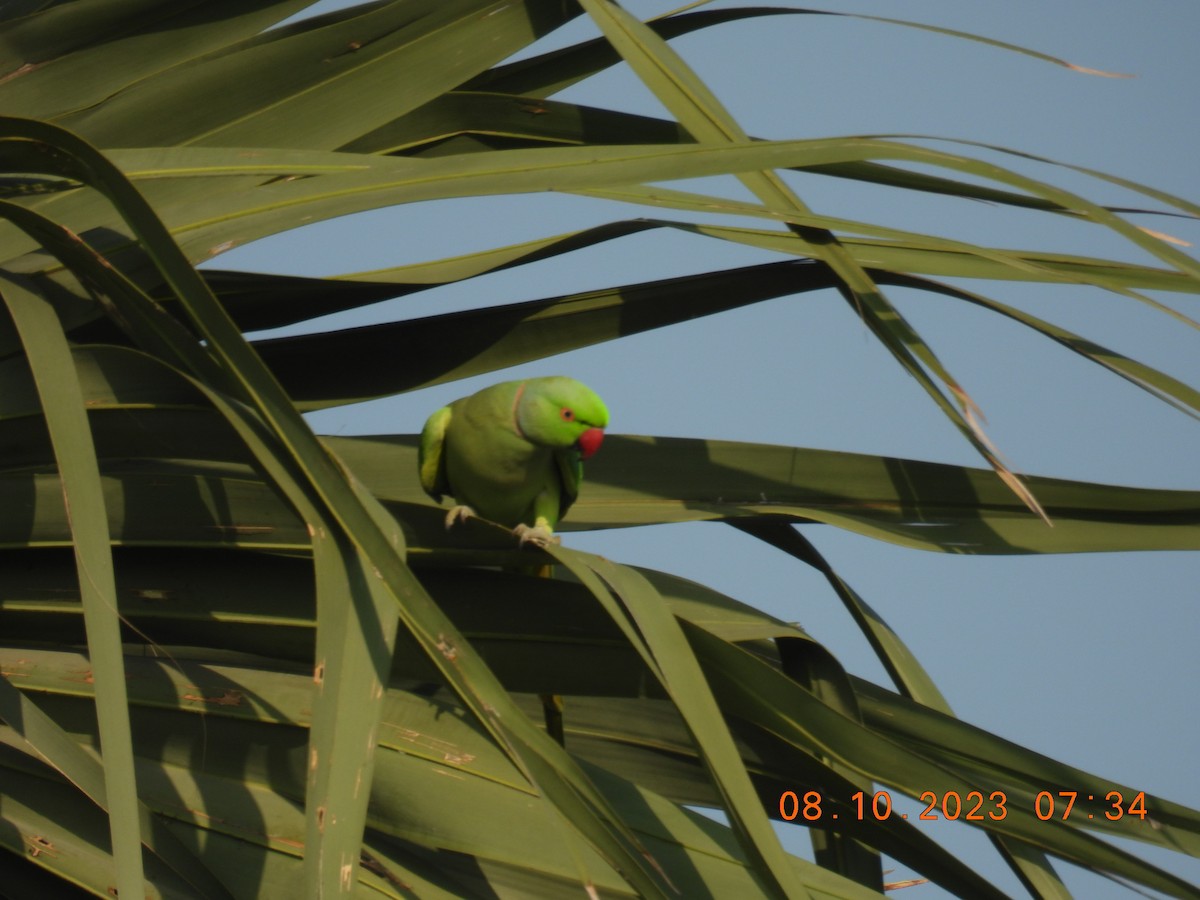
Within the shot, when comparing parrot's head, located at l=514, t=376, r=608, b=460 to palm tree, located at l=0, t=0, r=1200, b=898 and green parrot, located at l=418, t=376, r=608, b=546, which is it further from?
palm tree, located at l=0, t=0, r=1200, b=898

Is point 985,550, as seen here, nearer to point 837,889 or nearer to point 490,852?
point 837,889

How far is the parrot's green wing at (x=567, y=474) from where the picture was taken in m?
2.44

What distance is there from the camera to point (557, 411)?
101 inches

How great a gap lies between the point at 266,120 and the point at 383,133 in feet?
0.67

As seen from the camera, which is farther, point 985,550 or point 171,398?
point 985,550

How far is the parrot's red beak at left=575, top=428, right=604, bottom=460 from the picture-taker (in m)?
2.13

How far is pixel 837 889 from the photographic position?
1405mm

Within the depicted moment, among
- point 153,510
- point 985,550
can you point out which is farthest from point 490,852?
point 985,550

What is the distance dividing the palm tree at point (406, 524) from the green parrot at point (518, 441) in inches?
18.1

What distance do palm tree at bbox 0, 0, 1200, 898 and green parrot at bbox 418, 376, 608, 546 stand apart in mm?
459
